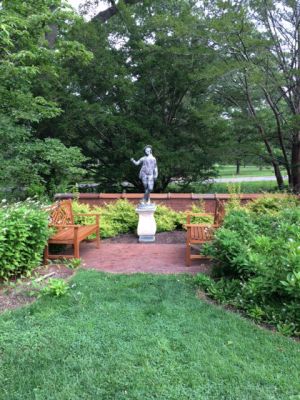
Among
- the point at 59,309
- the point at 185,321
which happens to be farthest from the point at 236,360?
the point at 59,309

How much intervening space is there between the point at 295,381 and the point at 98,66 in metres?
9.71

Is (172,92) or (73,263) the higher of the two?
(172,92)

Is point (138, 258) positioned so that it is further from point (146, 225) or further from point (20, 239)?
point (20, 239)

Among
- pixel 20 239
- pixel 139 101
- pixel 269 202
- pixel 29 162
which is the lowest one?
pixel 20 239

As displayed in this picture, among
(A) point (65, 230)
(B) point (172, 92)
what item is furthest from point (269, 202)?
(B) point (172, 92)

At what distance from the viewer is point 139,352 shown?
8.91ft

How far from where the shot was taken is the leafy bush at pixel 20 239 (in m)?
4.25

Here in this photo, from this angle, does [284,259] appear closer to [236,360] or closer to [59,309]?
[236,360]

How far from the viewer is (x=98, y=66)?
33.7 feet

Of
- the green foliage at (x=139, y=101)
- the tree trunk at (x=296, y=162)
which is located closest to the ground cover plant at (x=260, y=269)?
the green foliage at (x=139, y=101)

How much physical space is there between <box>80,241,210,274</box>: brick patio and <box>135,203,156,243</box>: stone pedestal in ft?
0.99

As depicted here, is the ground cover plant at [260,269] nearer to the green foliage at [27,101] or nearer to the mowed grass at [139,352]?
the mowed grass at [139,352]

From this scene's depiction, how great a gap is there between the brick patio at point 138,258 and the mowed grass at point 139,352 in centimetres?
119

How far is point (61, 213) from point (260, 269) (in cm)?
381
